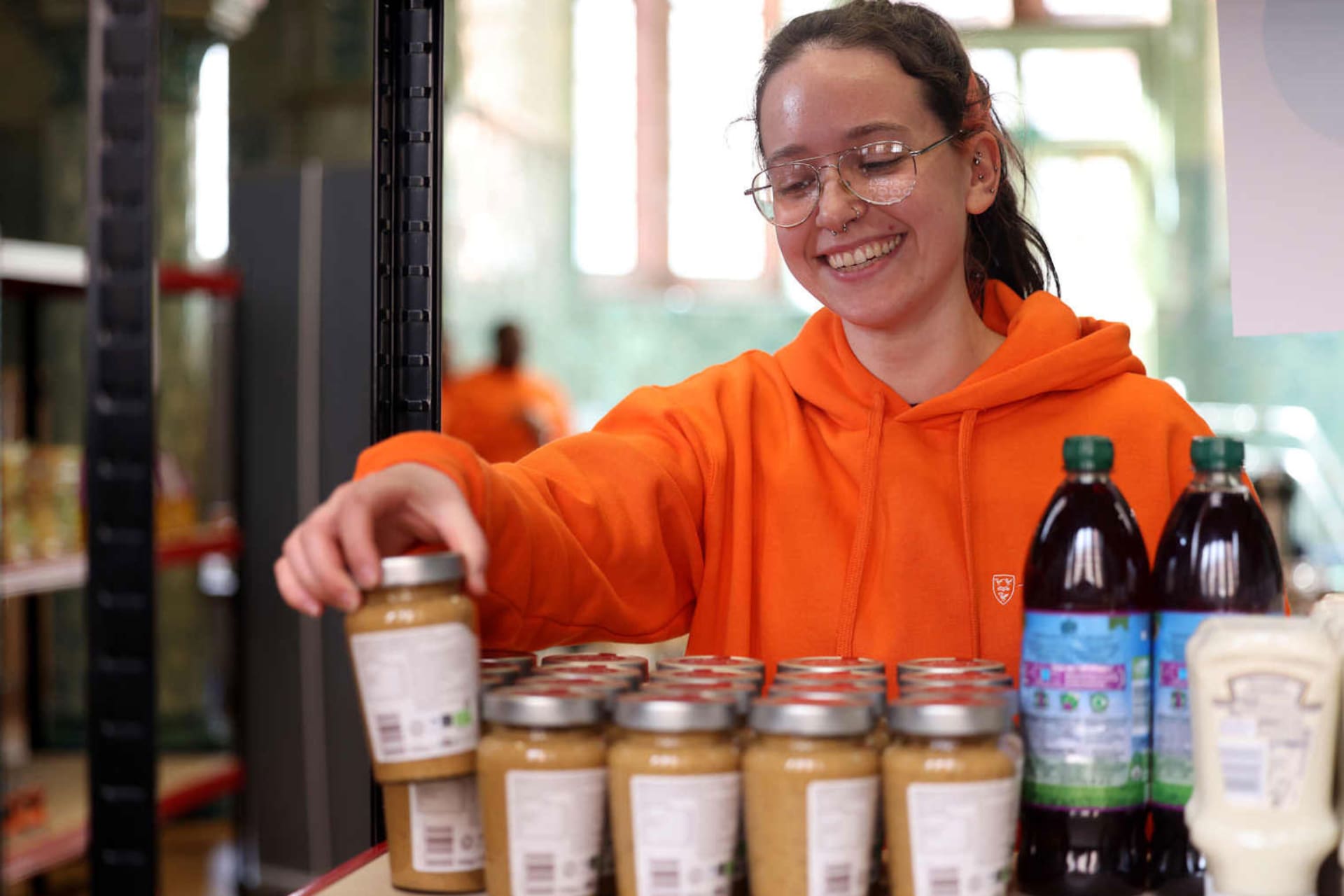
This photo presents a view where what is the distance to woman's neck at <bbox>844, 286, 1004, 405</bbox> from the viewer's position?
1.71m

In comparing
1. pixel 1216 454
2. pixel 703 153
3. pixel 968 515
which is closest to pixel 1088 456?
pixel 1216 454

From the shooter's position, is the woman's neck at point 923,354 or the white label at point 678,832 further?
the woman's neck at point 923,354

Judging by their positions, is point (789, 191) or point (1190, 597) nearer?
point (1190, 597)

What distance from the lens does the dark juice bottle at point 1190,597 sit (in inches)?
40.3

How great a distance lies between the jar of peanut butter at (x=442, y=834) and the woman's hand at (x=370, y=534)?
163 mm

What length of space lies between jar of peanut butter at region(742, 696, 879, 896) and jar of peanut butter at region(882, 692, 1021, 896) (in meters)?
0.02

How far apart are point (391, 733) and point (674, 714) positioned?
0.75 ft

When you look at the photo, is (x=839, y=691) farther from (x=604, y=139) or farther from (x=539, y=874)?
(x=604, y=139)

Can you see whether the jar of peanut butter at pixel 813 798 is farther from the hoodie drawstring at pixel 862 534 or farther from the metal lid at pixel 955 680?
the hoodie drawstring at pixel 862 534

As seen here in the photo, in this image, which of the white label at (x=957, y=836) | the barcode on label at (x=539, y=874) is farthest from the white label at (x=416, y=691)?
the white label at (x=957, y=836)

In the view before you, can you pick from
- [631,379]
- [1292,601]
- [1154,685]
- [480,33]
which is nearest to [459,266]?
[480,33]

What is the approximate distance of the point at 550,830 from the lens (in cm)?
98

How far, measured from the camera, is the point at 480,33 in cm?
837

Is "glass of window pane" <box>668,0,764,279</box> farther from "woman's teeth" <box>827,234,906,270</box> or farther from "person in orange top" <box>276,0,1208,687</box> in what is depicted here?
"woman's teeth" <box>827,234,906,270</box>
